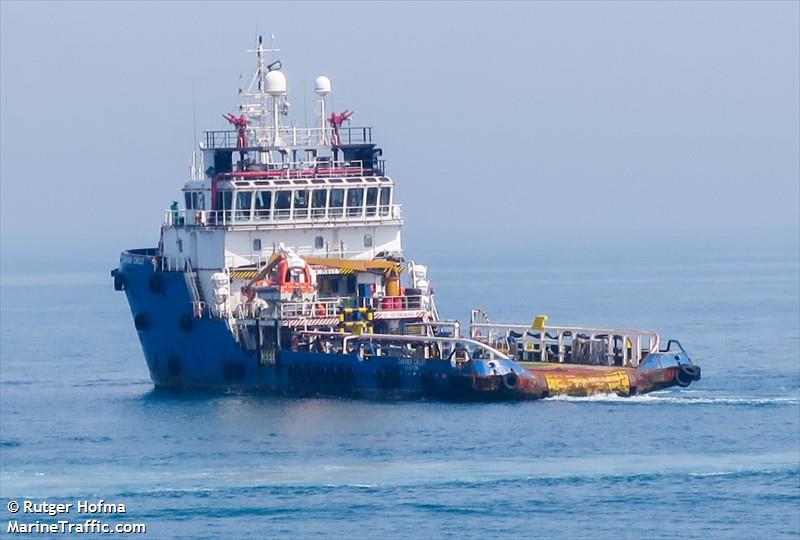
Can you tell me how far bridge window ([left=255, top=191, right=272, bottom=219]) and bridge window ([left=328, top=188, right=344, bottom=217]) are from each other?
6.54ft

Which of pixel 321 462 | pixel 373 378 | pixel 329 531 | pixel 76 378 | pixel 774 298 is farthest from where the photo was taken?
pixel 774 298

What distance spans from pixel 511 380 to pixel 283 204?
11.8 meters

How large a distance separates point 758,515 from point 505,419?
534 inches

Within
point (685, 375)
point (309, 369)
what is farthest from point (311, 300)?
point (685, 375)

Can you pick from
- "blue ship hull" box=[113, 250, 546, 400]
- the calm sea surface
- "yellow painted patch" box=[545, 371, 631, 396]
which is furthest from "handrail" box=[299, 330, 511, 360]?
the calm sea surface

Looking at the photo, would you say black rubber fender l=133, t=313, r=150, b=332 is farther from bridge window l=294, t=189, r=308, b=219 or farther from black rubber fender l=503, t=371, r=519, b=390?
black rubber fender l=503, t=371, r=519, b=390

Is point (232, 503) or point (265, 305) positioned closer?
point (232, 503)

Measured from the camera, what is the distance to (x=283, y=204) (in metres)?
73.7

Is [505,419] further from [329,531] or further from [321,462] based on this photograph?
[329,531]

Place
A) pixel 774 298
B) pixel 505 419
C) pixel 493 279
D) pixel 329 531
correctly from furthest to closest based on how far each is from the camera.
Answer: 1. pixel 493 279
2. pixel 774 298
3. pixel 505 419
4. pixel 329 531

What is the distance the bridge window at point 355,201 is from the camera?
74312 mm

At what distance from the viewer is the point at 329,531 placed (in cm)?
4972

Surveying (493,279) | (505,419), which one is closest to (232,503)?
(505,419)

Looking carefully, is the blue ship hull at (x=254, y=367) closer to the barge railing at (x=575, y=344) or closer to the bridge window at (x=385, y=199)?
the barge railing at (x=575, y=344)
